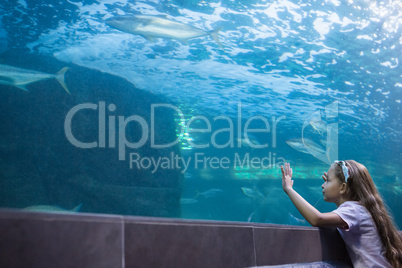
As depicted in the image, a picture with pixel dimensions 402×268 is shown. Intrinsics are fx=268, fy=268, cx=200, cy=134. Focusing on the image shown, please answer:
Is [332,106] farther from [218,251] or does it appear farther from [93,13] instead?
[218,251]

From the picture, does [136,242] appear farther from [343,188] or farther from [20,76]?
[20,76]

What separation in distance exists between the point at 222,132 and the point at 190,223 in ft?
70.6

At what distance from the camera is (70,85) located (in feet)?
30.3

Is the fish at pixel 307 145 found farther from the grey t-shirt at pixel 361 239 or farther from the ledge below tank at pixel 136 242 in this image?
the ledge below tank at pixel 136 242

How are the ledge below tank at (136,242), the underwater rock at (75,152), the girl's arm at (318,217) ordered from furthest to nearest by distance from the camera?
the underwater rock at (75,152)
the girl's arm at (318,217)
the ledge below tank at (136,242)

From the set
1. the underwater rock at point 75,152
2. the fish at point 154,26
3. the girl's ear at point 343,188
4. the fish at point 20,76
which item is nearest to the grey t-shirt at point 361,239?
the girl's ear at point 343,188

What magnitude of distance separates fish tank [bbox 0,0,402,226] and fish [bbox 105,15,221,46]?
31 millimetres

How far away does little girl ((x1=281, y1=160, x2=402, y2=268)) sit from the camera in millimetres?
2227

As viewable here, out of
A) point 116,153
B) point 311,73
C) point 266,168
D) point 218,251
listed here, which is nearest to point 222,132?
point 266,168

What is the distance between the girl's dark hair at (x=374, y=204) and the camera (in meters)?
2.28

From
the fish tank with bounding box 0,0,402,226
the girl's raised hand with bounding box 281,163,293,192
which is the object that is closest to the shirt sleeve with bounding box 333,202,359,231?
the girl's raised hand with bounding box 281,163,293,192

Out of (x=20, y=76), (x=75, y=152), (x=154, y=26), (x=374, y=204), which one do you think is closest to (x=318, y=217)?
(x=374, y=204)

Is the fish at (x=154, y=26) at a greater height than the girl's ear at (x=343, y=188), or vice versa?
the fish at (x=154, y=26)

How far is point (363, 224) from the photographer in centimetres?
234
